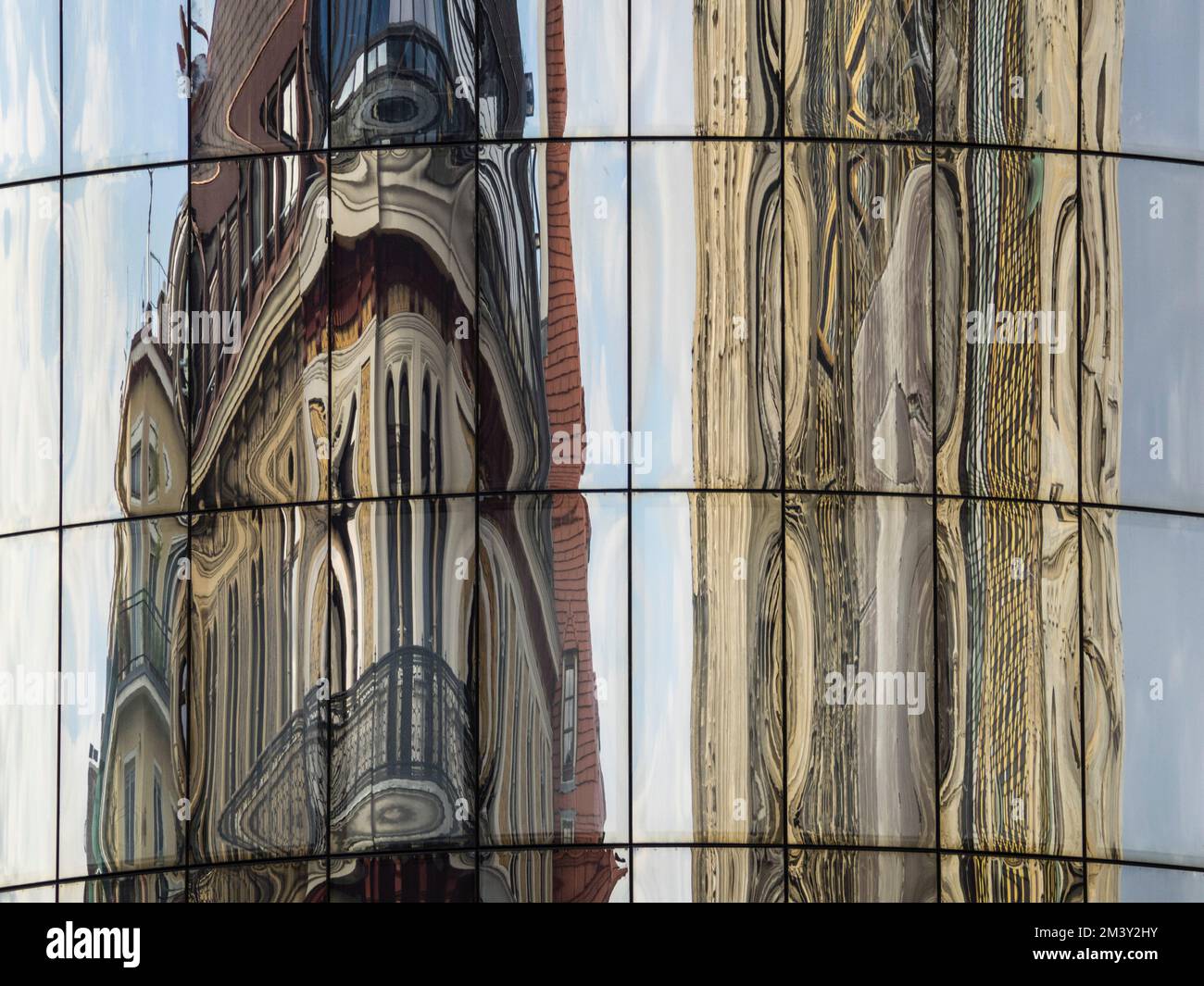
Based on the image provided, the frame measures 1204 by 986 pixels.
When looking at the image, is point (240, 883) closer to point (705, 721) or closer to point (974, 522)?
point (705, 721)

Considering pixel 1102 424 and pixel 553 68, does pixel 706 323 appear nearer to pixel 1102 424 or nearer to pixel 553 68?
pixel 553 68

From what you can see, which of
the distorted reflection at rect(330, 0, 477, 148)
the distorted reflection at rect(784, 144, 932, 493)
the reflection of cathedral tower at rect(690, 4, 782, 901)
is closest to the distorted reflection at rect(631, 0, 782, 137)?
the reflection of cathedral tower at rect(690, 4, 782, 901)

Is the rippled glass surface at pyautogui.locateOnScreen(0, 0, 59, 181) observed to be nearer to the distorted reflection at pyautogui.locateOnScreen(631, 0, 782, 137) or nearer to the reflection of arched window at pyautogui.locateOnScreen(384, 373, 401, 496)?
the reflection of arched window at pyautogui.locateOnScreen(384, 373, 401, 496)

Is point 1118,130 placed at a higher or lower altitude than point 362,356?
higher

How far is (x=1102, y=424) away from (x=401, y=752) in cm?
1061

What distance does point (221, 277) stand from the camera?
17.2m

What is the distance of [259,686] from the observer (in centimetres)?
1683

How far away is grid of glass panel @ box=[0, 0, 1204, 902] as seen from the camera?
1656 centimetres

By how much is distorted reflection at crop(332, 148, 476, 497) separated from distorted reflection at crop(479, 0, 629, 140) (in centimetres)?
91

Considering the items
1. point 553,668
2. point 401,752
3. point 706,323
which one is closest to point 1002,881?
point 553,668

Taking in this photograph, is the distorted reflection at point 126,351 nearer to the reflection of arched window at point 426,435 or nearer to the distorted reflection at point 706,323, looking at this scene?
the reflection of arched window at point 426,435

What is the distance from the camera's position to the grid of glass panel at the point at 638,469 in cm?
1656
